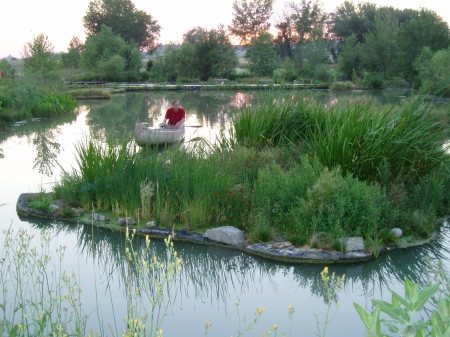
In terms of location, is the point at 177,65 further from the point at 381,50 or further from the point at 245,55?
the point at 381,50

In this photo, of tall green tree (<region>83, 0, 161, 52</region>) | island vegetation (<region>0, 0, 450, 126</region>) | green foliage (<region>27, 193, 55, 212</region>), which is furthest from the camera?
tall green tree (<region>83, 0, 161, 52</region>)

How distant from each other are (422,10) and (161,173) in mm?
42192

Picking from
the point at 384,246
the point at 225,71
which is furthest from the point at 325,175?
the point at 225,71

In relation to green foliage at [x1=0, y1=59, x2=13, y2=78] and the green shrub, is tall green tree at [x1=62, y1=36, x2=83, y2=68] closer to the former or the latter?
green foliage at [x1=0, y1=59, x2=13, y2=78]

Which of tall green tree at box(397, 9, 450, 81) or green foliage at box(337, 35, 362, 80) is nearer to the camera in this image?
tall green tree at box(397, 9, 450, 81)

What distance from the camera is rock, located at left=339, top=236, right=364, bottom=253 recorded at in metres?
6.52

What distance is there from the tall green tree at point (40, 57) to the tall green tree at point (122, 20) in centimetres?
4108

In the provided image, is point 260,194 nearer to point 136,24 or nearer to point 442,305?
point 442,305

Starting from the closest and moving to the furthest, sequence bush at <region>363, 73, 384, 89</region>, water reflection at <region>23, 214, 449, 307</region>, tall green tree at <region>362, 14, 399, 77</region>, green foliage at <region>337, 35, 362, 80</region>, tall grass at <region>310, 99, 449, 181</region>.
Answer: water reflection at <region>23, 214, 449, 307</region> < tall grass at <region>310, 99, 449, 181</region> < bush at <region>363, 73, 384, 89</region> < tall green tree at <region>362, 14, 399, 77</region> < green foliage at <region>337, 35, 362, 80</region>

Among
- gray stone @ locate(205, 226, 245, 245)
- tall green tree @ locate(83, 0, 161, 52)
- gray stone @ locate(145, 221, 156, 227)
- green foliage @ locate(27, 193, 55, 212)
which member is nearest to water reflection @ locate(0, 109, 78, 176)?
green foliage @ locate(27, 193, 55, 212)

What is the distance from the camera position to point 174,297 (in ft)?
18.1

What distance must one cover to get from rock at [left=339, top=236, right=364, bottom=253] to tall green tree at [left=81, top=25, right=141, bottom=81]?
47.4m

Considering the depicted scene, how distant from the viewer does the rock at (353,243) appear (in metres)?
6.52

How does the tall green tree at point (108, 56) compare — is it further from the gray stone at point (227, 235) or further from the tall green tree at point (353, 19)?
the gray stone at point (227, 235)
